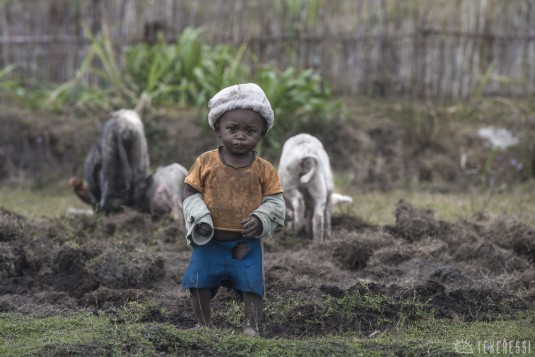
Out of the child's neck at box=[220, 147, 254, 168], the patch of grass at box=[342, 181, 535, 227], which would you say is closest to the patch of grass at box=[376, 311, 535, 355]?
the child's neck at box=[220, 147, 254, 168]

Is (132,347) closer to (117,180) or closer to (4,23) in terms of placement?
(117,180)

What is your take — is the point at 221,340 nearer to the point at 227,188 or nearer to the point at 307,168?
the point at 227,188

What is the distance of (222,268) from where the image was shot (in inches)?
180

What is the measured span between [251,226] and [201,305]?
0.55 meters

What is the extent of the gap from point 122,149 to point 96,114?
3570 mm

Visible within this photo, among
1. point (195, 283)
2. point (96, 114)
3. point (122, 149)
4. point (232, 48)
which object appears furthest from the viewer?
point (232, 48)

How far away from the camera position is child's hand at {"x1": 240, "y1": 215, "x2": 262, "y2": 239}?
4496mm

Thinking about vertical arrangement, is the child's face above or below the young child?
above

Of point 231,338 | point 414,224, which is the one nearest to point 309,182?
point 414,224

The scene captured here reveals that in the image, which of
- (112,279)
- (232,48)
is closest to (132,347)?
(112,279)

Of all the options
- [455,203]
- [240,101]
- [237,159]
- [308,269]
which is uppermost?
[240,101]

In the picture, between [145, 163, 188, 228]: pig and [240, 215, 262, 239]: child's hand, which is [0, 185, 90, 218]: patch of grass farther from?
[240, 215, 262, 239]: child's hand

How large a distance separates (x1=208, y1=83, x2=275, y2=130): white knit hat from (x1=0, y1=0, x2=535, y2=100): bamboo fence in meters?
7.93

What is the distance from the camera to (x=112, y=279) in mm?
5777
